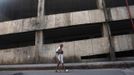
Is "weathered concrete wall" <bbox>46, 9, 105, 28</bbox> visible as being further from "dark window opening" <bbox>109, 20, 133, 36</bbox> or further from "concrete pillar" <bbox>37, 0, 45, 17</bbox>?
"dark window opening" <bbox>109, 20, 133, 36</bbox>

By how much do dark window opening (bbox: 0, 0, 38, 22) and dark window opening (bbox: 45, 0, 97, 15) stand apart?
1524mm

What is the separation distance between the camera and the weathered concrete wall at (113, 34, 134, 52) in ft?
65.2

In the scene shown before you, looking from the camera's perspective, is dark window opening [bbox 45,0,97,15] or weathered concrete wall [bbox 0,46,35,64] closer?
weathered concrete wall [bbox 0,46,35,64]

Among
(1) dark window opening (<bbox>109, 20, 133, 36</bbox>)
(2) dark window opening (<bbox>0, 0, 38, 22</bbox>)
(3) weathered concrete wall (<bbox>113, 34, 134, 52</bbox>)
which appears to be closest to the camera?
(3) weathered concrete wall (<bbox>113, 34, 134, 52</bbox>)

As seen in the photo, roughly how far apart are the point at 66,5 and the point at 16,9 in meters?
5.52

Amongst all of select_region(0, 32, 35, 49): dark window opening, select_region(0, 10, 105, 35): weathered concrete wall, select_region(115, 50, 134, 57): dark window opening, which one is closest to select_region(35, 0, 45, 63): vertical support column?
select_region(0, 10, 105, 35): weathered concrete wall

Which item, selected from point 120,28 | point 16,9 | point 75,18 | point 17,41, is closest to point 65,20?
point 75,18

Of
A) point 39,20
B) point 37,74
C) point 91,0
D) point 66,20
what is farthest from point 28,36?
point 37,74

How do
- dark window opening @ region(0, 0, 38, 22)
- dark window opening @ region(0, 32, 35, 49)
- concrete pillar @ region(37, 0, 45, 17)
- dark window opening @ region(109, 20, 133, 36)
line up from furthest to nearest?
dark window opening @ region(0, 0, 38, 22)
dark window opening @ region(0, 32, 35, 49)
dark window opening @ region(109, 20, 133, 36)
concrete pillar @ region(37, 0, 45, 17)

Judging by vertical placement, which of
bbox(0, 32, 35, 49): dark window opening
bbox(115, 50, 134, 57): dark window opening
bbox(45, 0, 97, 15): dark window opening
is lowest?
bbox(115, 50, 134, 57): dark window opening

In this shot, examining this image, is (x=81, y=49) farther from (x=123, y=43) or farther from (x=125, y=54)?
(x=125, y=54)

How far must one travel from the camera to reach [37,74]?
12.4m

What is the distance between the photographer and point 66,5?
1001 inches

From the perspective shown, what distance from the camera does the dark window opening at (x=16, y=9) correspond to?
2597 cm
